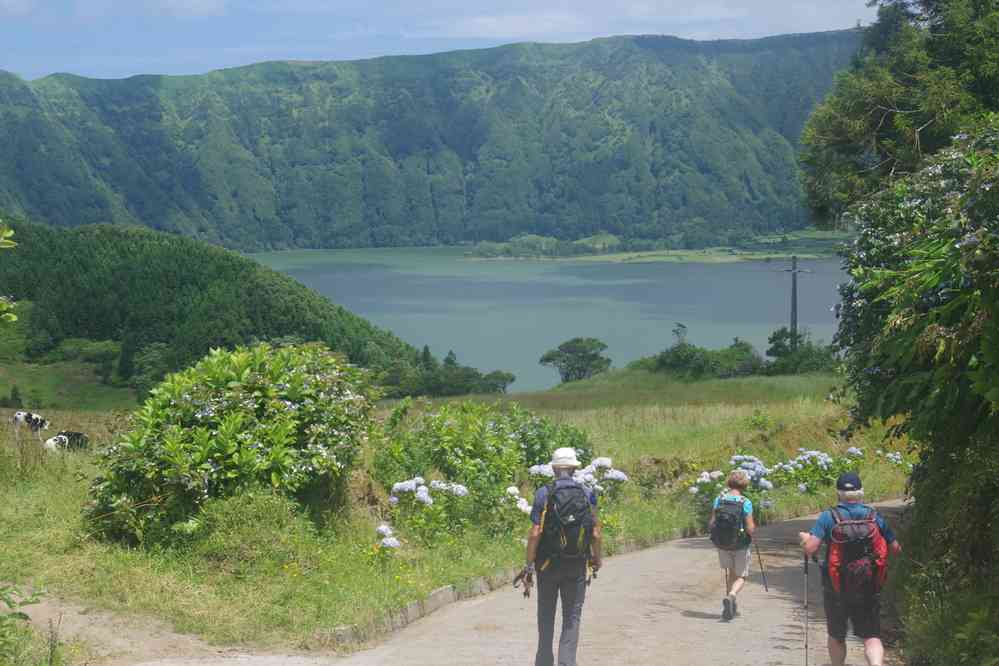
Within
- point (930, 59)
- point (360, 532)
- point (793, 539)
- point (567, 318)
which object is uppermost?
point (930, 59)

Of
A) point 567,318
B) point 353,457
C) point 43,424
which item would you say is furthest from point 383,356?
point 353,457

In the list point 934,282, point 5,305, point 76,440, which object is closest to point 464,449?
point 76,440

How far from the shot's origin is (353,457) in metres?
12.0

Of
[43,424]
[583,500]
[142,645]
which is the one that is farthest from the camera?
[43,424]

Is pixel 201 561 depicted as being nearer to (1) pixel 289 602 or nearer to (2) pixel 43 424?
(1) pixel 289 602

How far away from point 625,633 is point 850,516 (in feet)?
7.80

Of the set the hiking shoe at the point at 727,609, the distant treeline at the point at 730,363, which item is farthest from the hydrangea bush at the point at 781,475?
the distant treeline at the point at 730,363

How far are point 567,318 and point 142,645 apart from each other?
157255 mm

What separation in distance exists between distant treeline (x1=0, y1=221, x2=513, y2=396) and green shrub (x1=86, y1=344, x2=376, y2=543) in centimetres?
7848

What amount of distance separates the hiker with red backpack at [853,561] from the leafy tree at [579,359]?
104284 mm

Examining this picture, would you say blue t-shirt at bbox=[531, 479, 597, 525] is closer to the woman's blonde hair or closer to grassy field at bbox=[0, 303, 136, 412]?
the woman's blonde hair

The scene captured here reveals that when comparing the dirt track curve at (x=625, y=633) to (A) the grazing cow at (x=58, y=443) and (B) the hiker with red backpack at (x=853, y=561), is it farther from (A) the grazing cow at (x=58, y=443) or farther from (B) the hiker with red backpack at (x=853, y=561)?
(A) the grazing cow at (x=58, y=443)

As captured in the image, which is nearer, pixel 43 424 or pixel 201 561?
pixel 201 561

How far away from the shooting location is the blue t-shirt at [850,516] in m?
7.36
